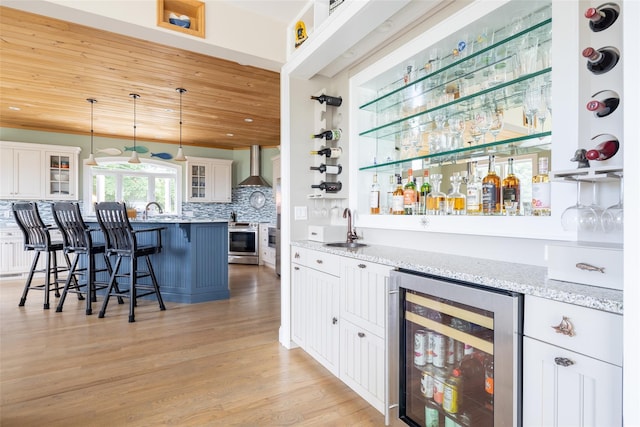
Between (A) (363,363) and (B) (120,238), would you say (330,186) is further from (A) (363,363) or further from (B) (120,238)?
(B) (120,238)

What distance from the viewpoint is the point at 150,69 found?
3535mm

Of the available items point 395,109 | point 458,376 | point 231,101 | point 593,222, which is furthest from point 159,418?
point 231,101

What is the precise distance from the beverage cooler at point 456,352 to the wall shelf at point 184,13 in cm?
224

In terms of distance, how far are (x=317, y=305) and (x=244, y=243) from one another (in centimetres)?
502

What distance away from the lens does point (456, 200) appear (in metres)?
1.95

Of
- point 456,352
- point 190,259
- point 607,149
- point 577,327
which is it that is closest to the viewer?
point 577,327

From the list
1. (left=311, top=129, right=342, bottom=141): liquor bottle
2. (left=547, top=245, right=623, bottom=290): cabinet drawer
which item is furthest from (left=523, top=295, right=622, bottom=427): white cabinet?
(left=311, top=129, right=342, bottom=141): liquor bottle

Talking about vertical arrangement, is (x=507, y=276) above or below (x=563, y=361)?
above

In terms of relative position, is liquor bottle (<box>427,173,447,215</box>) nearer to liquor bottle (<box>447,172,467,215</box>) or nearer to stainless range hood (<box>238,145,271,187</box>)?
liquor bottle (<box>447,172,467,215</box>)

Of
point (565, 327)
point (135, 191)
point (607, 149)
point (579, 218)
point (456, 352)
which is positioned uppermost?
point (135, 191)

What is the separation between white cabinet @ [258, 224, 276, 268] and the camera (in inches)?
263

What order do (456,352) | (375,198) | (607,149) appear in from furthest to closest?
1. (375,198)
2. (456,352)
3. (607,149)

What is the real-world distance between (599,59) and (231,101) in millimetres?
4237

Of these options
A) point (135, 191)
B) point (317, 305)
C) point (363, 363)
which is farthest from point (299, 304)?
point (135, 191)
